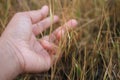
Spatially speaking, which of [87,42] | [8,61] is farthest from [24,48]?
[87,42]

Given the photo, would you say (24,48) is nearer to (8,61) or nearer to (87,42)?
(8,61)

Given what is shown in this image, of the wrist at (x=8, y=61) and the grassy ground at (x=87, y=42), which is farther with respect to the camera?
the grassy ground at (x=87, y=42)

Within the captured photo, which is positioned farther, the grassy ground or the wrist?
the grassy ground

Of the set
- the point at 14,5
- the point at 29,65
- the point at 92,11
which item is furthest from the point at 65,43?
the point at 14,5

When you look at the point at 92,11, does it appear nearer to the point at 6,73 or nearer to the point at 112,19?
the point at 112,19
